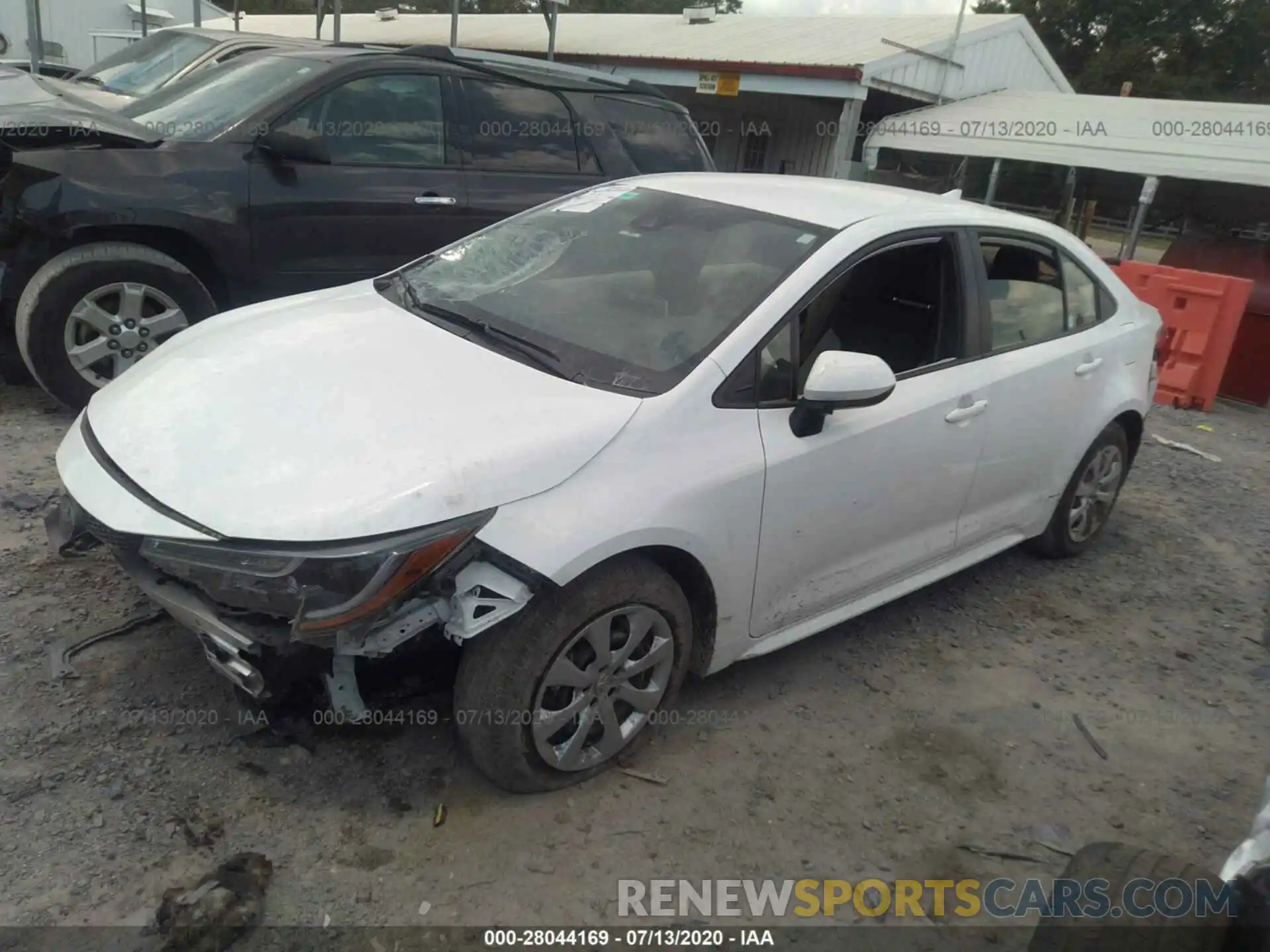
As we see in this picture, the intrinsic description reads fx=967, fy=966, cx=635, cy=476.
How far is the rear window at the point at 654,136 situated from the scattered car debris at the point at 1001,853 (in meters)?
4.55

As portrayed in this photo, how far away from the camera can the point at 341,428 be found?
2.49 m

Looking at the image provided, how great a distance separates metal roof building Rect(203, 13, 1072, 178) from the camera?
14.5 m

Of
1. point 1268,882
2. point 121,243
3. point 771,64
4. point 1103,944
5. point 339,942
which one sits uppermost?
point 771,64

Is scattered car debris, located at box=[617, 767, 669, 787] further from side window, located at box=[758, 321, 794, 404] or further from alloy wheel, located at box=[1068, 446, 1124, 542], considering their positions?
alloy wheel, located at box=[1068, 446, 1124, 542]

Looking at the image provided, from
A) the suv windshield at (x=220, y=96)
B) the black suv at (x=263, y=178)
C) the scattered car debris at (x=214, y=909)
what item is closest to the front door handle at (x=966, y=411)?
the scattered car debris at (x=214, y=909)

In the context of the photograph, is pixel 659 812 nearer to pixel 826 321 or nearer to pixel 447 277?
pixel 826 321

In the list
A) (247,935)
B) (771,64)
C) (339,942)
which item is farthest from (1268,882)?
(771,64)

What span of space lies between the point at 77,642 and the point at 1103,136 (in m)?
12.9

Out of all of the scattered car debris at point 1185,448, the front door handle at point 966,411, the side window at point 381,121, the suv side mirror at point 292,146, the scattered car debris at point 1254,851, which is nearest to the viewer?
the scattered car debris at point 1254,851

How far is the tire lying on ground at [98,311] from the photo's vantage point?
441 centimetres

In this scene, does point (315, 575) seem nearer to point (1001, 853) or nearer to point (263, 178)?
point (1001, 853)

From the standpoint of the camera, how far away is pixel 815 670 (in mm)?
3512

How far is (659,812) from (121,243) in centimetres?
372

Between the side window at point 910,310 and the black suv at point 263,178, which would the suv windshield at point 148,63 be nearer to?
the black suv at point 263,178
